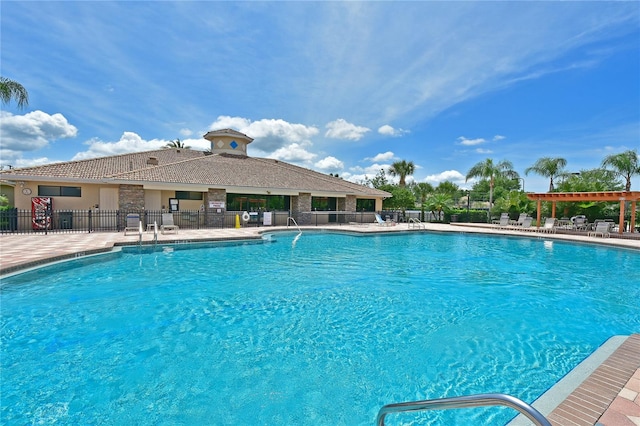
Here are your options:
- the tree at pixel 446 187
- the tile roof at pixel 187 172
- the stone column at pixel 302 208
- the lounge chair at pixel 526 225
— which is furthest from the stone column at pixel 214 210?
the tree at pixel 446 187

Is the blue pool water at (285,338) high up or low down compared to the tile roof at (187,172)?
down

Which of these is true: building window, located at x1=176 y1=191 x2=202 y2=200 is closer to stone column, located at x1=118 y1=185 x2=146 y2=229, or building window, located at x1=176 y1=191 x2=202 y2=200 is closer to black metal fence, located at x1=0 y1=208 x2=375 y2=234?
black metal fence, located at x1=0 y1=208 x2=375 y2=234

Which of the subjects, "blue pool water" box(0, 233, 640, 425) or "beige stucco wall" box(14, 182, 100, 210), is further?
"beige stucco wall" box(14, 182, 100, 210)

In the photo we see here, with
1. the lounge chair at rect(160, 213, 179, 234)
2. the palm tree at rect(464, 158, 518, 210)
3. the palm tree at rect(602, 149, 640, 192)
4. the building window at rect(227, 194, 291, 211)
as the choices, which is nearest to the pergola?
the palm tree at rect(464, 158, 518, 210)

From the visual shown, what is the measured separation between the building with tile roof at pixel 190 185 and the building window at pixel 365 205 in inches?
3.8

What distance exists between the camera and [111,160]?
66.7 ft

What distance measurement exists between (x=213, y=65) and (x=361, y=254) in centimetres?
1372

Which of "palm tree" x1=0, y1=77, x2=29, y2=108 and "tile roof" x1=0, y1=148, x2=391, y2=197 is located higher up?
"palm tree" x1=0, y1=77, x2=29, y2=108

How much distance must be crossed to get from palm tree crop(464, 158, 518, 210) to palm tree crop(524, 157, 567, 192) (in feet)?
8.94

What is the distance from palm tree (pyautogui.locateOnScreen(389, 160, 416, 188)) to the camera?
1750 inches

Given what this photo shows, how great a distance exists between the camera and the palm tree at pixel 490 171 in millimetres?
32062

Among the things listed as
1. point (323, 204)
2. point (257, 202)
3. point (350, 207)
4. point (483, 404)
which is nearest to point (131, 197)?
point (257, 202)

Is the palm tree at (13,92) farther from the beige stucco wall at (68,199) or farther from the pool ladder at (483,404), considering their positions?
the pool ladder at (483,404)

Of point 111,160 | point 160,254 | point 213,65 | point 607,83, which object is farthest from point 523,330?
point 111,160
